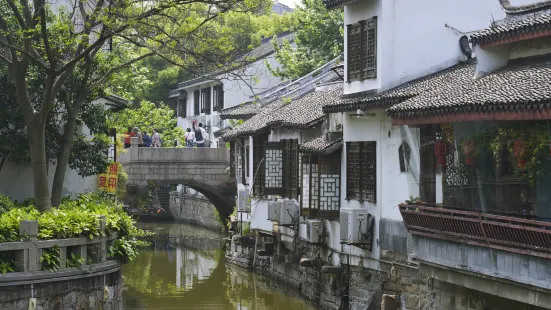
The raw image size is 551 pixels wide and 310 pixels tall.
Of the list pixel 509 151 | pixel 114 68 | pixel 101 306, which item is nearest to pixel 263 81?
pixel 114 68

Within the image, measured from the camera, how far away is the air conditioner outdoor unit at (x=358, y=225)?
21.6 m

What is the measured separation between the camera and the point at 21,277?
1667cm

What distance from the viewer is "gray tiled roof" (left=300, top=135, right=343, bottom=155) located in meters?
23.3

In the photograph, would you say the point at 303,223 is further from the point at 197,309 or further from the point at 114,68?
the point at 114,68

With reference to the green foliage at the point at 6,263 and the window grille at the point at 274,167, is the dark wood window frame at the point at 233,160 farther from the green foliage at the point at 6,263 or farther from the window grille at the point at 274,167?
the green foliage at the point at 6,263

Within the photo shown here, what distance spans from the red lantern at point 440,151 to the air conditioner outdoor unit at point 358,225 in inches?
191

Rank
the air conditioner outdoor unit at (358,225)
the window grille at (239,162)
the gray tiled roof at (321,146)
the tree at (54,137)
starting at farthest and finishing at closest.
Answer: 1. the window grille at (239,162)
2. the tree at (54,137)
3. the gray tiled roof at (321,146)
4. the air conditioner outdoor unit at (358,225)

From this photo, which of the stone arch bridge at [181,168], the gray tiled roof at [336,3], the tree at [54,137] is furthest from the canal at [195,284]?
the gray tiled roof at [336,3]

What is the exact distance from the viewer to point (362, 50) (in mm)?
22859

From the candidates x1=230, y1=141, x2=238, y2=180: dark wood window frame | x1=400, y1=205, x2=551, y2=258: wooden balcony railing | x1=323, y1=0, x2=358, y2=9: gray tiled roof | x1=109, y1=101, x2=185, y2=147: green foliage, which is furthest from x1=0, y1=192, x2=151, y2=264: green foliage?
x1=109, y1=101, x2=185, y2=147: green foliage

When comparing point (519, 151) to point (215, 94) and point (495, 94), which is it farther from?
point (215, 94)

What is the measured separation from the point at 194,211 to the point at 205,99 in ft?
22.4

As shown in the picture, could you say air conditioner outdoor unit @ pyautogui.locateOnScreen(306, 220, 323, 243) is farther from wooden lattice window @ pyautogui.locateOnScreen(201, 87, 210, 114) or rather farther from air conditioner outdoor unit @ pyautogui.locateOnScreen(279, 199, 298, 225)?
wooden lattice window @ pyautogui.locateOnScreen(201, 87, 210, 114)

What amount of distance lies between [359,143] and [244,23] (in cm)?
3973
